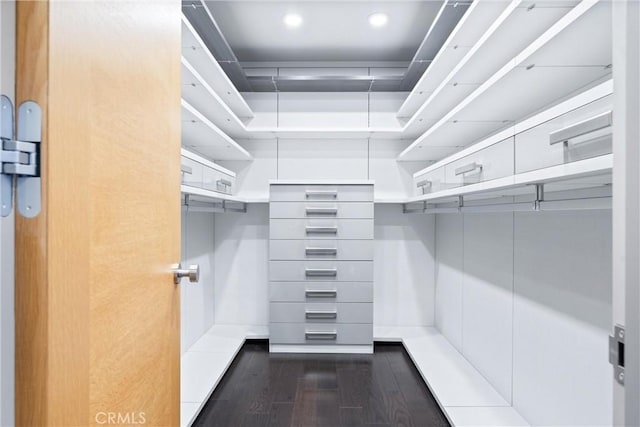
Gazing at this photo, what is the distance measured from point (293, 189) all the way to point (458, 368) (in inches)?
66.4

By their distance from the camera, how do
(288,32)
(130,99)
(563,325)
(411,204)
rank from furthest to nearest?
(411,204), (288,32), (563,325), (130,99)

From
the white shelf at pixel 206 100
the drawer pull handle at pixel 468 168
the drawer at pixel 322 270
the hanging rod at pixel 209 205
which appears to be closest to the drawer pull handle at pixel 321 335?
the drawer at pixel 322 270

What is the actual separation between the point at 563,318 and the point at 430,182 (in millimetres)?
1054

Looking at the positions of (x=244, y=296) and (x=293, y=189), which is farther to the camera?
(x=244, y=296)

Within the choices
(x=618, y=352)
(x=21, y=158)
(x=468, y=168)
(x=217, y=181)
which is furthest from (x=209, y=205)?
(x=618, y=352)

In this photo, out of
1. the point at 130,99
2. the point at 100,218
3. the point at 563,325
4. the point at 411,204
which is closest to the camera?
the point at 100,218

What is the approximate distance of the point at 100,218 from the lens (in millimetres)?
510

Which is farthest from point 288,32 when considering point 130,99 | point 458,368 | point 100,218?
point 458,368

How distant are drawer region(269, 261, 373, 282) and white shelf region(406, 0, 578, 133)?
1.27m

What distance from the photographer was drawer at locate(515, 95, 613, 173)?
0.73 m

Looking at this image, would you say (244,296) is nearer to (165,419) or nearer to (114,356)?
(165,419)

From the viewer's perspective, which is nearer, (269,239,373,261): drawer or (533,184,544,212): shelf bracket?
(533,184,544,212): shelf bracket

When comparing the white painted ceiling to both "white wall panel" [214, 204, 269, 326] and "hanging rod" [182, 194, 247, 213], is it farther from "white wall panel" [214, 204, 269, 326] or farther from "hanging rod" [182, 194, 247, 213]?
"white wall panel" [214, 204, 269, 326]

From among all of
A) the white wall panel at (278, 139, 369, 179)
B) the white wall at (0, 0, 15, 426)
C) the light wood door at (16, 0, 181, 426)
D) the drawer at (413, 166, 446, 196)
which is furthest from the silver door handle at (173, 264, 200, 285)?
the white wall panel at (278, 139, 369, 179)
